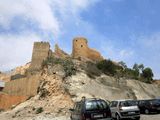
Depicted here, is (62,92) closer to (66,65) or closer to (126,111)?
(66,65)

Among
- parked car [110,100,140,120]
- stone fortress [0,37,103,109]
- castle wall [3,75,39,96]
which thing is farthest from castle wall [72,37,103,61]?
parked car [110,100,140,120]

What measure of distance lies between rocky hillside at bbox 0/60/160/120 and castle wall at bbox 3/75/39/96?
240 inches

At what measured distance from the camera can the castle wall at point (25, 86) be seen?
45531mm

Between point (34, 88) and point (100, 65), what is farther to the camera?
point (100, 65)

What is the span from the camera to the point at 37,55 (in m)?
66.4

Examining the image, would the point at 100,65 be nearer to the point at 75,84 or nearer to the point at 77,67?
the point at 77,67

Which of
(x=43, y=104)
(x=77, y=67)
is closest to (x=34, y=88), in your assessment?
(x=77, y=67)

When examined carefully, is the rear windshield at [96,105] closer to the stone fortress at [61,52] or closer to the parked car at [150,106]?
the parked car at [150,106]

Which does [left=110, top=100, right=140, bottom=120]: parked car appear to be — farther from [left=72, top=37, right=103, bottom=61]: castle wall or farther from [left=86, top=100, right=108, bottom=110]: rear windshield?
[left=72, top=37, right=103, bottom=61]: castle wall

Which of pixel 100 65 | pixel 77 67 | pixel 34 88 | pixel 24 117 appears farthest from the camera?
pixel 100 65

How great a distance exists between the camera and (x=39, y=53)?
218 ft

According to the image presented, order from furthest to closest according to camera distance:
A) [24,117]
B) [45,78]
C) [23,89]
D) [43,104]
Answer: [23,89]
[45,78]
[43,104]
[24,117]

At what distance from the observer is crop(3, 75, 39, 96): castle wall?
45.5 meters

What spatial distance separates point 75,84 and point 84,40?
3595cm
